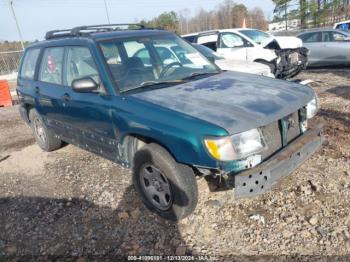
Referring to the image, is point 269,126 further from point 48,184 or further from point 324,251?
point 48,184

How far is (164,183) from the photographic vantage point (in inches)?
130

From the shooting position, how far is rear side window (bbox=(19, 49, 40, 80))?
5.17m

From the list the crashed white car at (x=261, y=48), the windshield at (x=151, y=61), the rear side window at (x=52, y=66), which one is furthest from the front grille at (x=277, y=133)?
the crashed white car at (x=261, y=48)

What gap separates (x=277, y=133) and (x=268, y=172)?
0.43m

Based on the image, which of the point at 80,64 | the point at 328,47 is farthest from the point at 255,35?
Answer: the point at 80,64

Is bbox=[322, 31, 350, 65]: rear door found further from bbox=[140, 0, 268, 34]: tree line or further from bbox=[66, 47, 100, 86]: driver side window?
bbox=[140, 0, 268, 34]: tree line

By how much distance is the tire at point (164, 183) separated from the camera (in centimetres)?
307

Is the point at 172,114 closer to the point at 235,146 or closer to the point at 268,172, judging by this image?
the point at 235,146

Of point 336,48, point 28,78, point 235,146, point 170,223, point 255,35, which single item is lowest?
point 170,223

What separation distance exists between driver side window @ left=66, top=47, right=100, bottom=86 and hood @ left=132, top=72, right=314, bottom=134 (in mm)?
734

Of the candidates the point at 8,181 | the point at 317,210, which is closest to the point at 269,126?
the point at 317,210

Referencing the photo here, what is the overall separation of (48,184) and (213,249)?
2630 mm

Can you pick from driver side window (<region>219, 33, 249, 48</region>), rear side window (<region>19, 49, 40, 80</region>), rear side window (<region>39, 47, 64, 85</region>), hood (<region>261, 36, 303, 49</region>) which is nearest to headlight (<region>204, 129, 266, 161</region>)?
rear side window (<region>39, 47, 64, 85</region>)

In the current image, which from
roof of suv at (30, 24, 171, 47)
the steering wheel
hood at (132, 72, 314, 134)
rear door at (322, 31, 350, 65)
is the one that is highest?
roof of suv at (30, 24, 171, 47)
